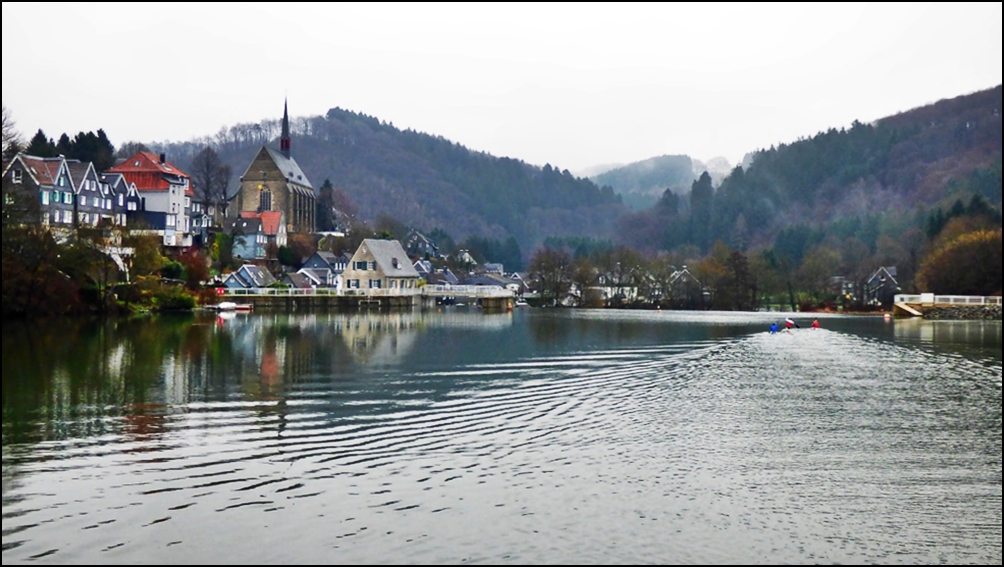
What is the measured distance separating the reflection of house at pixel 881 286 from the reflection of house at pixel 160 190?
72.6 m

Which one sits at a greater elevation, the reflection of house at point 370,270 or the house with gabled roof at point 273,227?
the house with gabled roof at point 273,227

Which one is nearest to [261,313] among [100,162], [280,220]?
[100,162]

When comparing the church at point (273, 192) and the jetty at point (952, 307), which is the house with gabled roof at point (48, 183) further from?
the jetty at point (952, 307)

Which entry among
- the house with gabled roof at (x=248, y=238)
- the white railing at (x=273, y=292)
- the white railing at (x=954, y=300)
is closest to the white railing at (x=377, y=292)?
the white railing at (x=273, y=292)

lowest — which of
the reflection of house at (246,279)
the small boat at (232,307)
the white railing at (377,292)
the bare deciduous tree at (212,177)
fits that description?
the small boat at (232,307)

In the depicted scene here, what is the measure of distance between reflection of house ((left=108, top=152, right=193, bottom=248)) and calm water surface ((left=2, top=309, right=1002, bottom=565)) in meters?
58.2

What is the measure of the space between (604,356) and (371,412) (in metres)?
16.4

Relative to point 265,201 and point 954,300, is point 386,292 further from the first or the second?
point 954,300

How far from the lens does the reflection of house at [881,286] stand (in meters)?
100

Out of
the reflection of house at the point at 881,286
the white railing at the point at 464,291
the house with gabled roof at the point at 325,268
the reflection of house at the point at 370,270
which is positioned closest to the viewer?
the reflection of house at the point at 370,270

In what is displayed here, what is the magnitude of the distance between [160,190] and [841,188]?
13740 cm

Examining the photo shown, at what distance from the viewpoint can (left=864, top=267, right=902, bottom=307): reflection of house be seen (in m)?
100

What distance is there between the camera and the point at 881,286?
103 metres

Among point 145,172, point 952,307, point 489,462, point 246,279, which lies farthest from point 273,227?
point 489,462
